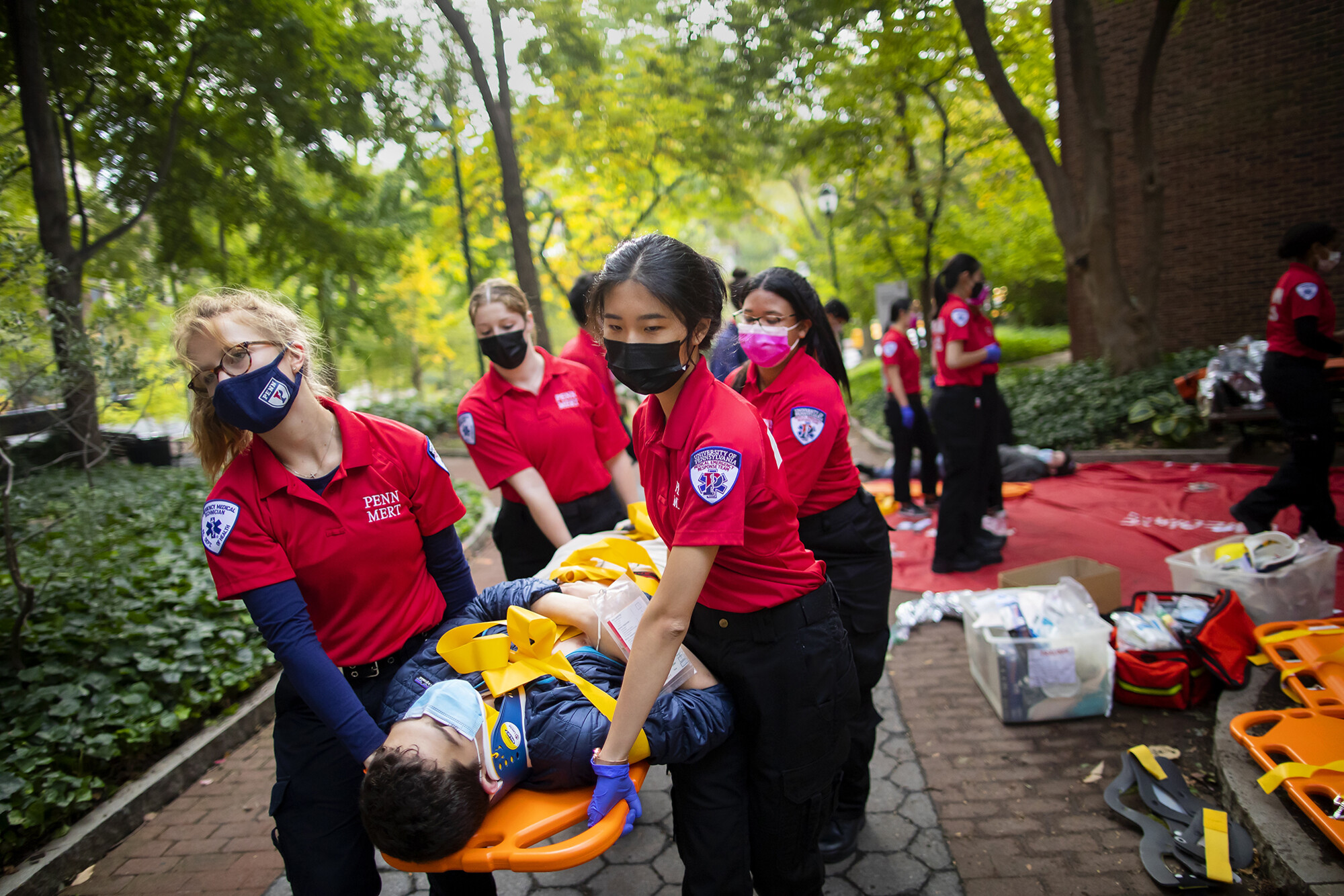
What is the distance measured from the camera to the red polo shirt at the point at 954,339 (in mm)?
5148

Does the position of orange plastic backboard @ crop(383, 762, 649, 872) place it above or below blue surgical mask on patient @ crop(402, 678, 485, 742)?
below

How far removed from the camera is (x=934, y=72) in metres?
11.7

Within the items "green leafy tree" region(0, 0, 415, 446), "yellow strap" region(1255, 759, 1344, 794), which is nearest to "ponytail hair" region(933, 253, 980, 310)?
"yellow strap" region(1255, 759, 1344, 794)

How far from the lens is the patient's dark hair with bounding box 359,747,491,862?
1.51m

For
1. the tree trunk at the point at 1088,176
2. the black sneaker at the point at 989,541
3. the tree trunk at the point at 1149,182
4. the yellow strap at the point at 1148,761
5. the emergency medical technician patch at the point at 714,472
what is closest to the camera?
the emergency medical technician patch at the point at 714,472

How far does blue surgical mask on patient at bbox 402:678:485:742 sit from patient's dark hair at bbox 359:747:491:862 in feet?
0.35

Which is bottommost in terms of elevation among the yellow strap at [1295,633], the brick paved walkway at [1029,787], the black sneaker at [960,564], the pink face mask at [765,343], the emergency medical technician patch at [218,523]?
the brick paved walkway at [1029,787]

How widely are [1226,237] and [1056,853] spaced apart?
11574mm

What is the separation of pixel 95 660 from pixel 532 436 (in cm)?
296

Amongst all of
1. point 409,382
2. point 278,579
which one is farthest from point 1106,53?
point 409,382

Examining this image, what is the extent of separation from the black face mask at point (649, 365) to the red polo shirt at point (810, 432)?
0.77 meters

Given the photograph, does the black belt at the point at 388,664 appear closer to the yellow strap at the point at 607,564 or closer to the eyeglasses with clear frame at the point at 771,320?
the yellow strap at the point at 607,564

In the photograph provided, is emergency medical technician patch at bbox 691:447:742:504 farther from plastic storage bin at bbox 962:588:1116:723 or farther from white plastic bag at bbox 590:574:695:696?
plastic storage bin at bbox 962:588:1116:723

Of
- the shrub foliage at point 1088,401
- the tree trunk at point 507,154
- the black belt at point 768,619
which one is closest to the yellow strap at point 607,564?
the black belt at point 768,619
